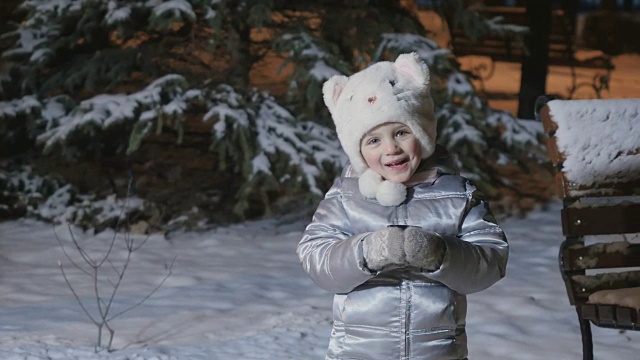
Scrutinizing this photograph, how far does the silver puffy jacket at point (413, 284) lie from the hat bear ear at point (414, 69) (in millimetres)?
257

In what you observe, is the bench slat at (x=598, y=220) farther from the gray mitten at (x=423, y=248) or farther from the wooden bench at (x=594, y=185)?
the gray mitten at (x=423, y=248)

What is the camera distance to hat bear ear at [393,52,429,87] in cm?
253

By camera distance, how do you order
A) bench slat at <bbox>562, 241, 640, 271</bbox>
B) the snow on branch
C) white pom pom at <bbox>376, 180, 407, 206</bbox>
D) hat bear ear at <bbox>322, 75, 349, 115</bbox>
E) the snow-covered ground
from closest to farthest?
white pom pom at <bbox>376, 180, 407, 206</bbox> < hat bear ear at <bbox>322, 75, 349, 115</bbox> < bench slat at <bbox>562, 241, 640, 271</bbox> < the snow-covered ground < the snow on branch

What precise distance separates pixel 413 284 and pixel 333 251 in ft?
0.75

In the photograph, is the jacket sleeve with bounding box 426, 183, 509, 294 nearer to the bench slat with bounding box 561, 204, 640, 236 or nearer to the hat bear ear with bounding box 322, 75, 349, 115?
the hat bear ear with bounding box 322, 75, 349, 115

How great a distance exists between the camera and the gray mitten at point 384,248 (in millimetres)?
2207

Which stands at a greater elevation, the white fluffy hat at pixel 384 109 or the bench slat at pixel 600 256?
the white fluffy hat at pixel 384 109

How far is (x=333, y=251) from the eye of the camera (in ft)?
7.91

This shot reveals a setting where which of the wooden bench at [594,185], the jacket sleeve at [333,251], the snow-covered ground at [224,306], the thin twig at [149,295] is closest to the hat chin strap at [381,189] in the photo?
the jacket sleeve at [333,251]

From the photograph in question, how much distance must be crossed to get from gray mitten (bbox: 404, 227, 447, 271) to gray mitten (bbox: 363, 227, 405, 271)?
0.6 inches

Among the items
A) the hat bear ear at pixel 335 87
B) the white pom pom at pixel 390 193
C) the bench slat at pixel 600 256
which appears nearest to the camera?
the white pom pom at pixel 390 193

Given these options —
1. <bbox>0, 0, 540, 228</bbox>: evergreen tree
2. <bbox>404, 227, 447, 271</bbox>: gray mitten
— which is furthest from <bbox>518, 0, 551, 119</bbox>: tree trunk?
<bbox>404, 227, 447, 271</bbox>: gray mitten

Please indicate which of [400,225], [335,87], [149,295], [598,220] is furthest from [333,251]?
[149,295]

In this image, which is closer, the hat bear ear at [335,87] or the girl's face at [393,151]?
the girl's face at [393,151]
